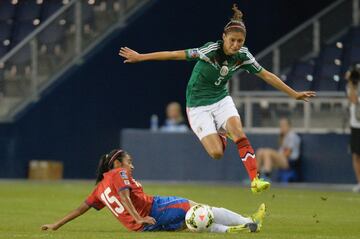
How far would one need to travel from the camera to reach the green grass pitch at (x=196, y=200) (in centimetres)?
1195

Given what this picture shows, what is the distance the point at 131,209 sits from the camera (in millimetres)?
11641

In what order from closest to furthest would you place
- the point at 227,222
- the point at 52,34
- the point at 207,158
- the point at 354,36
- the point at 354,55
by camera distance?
1. the point at 227,222
2. the point at 207,158
3. the point at 52,34
4. the point at 354,55
5. the point at 354,36

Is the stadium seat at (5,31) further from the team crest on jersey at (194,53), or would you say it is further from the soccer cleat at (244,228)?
the soccer cleat at (244,228)

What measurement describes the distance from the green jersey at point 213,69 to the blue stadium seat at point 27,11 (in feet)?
47.8

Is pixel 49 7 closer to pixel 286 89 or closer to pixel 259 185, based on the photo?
pixel 286 89

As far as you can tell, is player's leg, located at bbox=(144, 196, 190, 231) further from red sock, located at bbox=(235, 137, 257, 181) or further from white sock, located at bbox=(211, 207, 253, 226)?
red sock, located at bbox=(235, 137, 257, 181)

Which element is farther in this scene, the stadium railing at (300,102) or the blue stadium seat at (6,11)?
the blue stadium seat at (6,11)

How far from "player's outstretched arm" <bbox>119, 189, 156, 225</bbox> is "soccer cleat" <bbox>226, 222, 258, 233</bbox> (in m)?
0.75

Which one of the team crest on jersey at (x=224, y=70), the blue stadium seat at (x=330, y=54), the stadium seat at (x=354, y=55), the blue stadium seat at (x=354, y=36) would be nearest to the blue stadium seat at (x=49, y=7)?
the blue stadium seat at (x=330, y=54)

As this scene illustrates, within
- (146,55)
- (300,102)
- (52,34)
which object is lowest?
(300,102)

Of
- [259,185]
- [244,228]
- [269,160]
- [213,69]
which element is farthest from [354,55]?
[244,228]

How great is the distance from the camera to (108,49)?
87.9 feet

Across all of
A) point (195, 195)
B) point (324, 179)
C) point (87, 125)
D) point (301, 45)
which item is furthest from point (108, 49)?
point (195, 195)

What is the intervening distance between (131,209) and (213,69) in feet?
8.62
